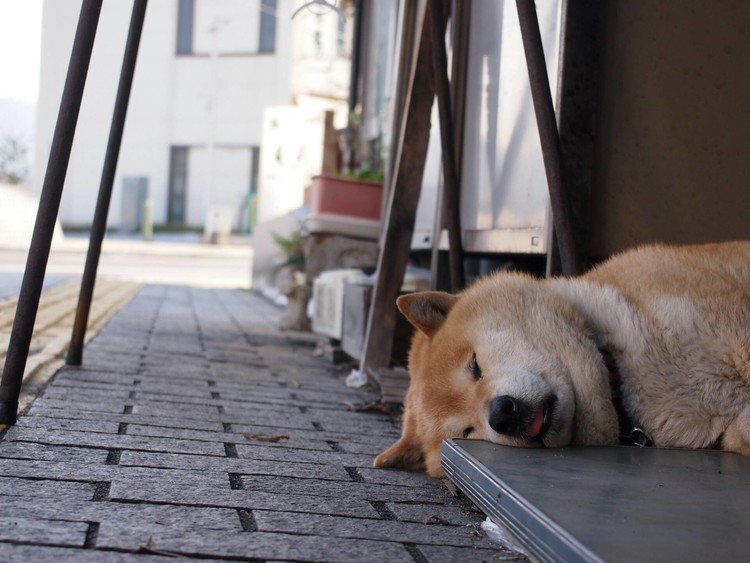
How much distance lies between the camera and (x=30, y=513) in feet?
6.00

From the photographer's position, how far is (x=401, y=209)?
4.36 metres

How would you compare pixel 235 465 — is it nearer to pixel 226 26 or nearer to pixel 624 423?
pixel 624 423

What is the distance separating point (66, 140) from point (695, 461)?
2.07m

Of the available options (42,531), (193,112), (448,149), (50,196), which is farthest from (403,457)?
(193,112)

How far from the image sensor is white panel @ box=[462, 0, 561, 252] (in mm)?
3707

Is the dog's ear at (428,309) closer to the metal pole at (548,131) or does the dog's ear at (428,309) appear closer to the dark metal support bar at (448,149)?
the metal pole at (548,131)

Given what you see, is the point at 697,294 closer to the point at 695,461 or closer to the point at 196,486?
the point at 695,461


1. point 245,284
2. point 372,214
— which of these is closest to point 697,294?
point 372,214

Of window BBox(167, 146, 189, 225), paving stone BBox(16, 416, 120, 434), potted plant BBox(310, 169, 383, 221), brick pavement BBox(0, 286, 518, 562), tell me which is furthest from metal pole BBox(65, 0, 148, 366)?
window BBox(167, 146, 189, 225)

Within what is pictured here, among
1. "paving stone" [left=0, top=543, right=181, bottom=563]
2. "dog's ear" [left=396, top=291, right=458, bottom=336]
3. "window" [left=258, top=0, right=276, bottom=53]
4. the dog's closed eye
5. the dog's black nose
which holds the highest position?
"window" [left=258, top=0, right=276, bottom=53]

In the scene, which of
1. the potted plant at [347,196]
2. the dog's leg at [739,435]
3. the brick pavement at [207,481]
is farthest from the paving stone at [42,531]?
the potted plant at [347,196]

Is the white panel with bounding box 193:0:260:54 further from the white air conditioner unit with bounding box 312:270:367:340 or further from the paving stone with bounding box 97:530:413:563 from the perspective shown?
the paving stone with bounding box 97:530:413:563

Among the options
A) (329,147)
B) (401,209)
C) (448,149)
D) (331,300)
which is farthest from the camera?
(329,147)

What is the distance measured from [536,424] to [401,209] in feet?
7.07
